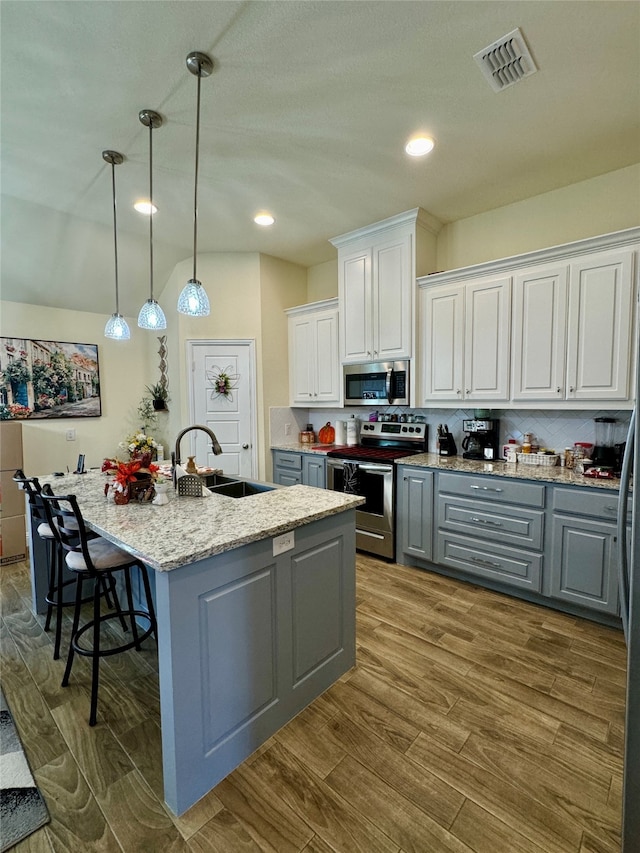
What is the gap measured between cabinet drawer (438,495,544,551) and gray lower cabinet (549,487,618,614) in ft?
0.39

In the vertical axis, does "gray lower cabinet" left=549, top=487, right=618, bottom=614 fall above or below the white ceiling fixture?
below

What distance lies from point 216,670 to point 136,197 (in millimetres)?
3396

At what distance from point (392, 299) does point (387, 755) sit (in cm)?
317

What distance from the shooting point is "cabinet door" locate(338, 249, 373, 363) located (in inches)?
143

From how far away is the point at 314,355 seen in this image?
14.0ft

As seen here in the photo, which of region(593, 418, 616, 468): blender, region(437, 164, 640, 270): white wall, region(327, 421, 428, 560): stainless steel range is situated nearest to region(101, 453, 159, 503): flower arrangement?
region(327, 421, 428, 560): stainless steel range

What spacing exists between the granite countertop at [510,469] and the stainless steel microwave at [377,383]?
0.59 metres

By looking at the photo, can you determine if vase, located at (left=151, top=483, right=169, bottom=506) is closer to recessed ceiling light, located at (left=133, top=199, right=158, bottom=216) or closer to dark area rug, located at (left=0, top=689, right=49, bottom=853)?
dark area rug, located at (left=0, top=689, right=49, bottom=853)

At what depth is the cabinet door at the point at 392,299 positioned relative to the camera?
11.1 ft

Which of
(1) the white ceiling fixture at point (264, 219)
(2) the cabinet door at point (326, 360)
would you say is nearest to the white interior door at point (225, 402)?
(2) the cabinet door at point (326, 360)

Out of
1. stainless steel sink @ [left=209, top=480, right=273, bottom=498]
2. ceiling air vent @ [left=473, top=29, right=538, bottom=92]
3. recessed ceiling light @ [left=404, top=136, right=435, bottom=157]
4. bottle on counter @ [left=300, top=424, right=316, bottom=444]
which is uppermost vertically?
recessed ceiling light @ [left=404, top=136, right=435, bottom=157]

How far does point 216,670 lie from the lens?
1.41m

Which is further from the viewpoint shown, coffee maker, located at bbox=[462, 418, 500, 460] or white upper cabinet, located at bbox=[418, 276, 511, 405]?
coffee maker, located at bbox=[462, 418, 500, 460]

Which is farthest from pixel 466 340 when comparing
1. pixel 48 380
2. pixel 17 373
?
pixel 17 373
